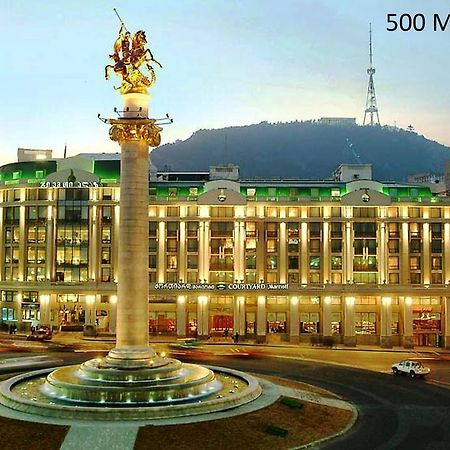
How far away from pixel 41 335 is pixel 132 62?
70.1 metres

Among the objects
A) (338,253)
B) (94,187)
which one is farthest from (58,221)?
(338,253)

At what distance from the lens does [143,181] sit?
184 feet

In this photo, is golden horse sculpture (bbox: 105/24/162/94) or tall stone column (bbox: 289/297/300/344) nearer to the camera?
golden horse sculpture (bbox: 105/24/162/94)

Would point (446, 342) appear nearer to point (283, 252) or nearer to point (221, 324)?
point (283, 252)

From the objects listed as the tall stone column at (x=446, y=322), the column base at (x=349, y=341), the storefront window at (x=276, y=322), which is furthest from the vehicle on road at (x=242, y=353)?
the tall stone column at (x=446, y=322)

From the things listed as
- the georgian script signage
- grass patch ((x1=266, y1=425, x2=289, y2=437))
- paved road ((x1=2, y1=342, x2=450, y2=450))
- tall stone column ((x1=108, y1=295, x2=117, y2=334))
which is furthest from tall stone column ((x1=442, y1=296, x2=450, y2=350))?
grass patch ((x1=266, y1=425, x2=289, y2=437))

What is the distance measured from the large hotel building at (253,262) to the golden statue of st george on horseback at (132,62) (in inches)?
2566

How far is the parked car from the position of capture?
112 m

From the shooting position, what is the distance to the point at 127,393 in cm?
4953

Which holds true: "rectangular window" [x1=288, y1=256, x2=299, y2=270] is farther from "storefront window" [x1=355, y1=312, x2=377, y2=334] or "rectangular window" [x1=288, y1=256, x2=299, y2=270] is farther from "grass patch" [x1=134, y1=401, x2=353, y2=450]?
"grass patch" [x1=134, y1=401, x2=353, y2=450]

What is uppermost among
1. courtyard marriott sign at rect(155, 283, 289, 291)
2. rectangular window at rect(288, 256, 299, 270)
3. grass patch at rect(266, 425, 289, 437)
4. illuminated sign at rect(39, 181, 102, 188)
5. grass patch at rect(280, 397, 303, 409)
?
illuminated sign at rect(39, 181, 102, 188)

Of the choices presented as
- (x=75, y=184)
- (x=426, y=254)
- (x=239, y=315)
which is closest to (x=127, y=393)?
(x=239, y=315)

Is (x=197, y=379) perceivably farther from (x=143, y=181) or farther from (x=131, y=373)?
(x=143, y=181)

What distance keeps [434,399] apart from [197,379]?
23939mm
